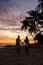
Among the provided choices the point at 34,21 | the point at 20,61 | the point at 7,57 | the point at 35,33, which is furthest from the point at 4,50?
the point at 34,21

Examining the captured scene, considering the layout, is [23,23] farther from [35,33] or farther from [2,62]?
[2,62]

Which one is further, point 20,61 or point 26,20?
point 26,20

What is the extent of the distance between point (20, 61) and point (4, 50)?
6.78ft

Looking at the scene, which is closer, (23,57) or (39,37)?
(23,57)

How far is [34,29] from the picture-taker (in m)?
37.6

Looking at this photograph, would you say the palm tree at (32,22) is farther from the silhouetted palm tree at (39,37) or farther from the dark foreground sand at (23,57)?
the dark foreground sand at (23,57)

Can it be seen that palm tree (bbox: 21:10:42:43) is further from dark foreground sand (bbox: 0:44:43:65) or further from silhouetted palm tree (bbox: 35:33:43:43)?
dark foreground sand (bbox: 0:44:43:65)

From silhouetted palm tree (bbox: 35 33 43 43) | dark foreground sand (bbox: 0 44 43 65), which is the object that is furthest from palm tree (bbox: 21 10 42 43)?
dark foreground sand (bbox: 0 44 43 65)

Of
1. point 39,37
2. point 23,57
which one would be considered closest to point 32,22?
point 39,37

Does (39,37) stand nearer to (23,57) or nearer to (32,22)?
(32,22)

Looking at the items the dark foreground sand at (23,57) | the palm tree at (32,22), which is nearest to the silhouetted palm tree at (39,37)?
the palm tree at (32,22)

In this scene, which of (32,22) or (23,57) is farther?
(32,22)

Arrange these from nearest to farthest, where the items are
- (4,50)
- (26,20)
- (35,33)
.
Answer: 1. (4,50)
2. (35,33)
3. (26,20)

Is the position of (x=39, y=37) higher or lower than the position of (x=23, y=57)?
higher
